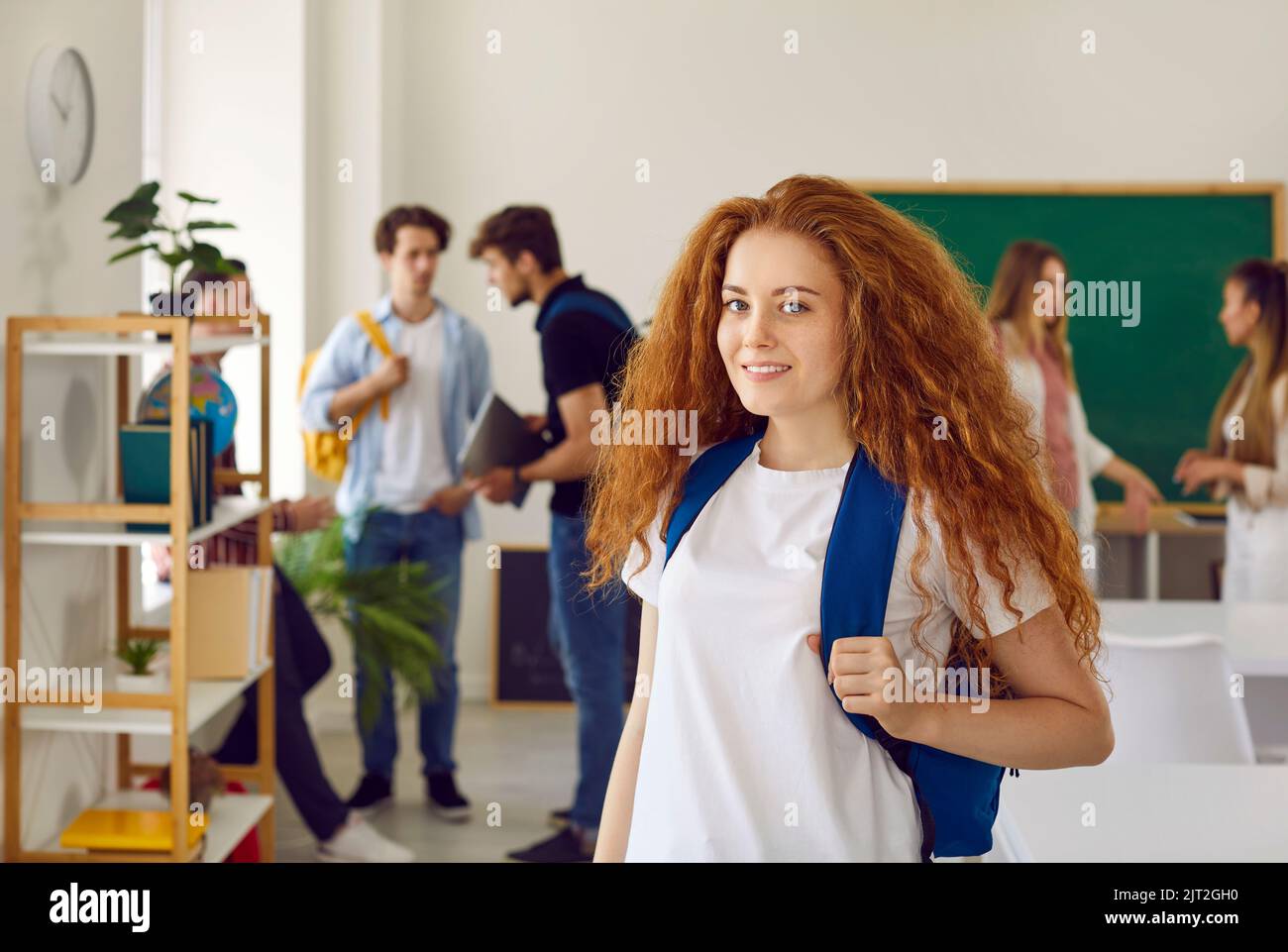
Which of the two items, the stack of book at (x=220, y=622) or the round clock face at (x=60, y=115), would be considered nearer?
the round clock face at (x=60, y=115)

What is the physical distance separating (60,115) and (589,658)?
1.89 meters

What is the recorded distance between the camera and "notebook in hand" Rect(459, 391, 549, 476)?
388 centimetres

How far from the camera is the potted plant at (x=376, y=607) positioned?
12.7 feet

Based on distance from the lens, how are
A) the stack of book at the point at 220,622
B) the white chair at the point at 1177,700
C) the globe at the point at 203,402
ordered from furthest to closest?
the stack of book at the point at 220,622 → the globe at the point at 203,402 → the white chair at the point at 1177,700

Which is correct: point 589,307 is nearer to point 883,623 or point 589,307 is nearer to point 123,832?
point 123,832

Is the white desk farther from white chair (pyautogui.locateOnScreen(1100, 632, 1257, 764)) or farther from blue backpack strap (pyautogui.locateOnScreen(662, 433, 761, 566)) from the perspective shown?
blue backpack strap (pyautogui.locateOnScreen(662, 433, 761, 566))

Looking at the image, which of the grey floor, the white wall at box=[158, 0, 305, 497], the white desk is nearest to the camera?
the grey floor

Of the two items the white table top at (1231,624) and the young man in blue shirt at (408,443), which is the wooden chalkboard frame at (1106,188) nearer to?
the young man in blue shirt at (408,443)

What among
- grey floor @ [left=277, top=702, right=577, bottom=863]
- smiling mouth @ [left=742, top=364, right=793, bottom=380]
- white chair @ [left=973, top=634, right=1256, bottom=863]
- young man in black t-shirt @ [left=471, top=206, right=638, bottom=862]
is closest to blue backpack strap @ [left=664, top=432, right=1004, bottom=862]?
smiling mouth @ [left=742, top=364, right=793, bottom=380]

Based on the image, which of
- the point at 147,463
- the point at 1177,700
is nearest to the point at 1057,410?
the point at 1177,700

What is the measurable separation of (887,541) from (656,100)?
15.1ft

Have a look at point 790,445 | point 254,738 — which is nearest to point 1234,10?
point 254,738

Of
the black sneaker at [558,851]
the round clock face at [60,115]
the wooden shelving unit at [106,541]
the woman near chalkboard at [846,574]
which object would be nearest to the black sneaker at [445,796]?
the black sneaker at [558,851]

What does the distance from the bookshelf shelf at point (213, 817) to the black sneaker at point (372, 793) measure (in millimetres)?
875
